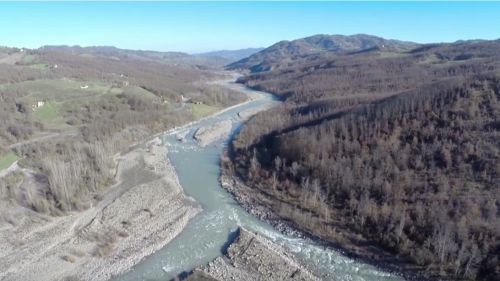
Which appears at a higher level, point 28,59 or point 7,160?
point 28,59

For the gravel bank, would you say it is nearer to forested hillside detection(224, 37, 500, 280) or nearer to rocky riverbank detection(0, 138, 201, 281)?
forested hillside detection(224, 37, 500, 280)

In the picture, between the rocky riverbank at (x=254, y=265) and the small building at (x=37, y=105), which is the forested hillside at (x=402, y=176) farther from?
the small building at (x=37, y=105)

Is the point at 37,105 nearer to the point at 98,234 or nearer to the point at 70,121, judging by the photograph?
the point at 70,121

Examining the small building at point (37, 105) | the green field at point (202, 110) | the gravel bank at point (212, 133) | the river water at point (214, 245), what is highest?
the small building at point (37, 105)

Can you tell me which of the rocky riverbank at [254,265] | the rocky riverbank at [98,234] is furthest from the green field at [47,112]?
the rocky riverbank at [254,265]

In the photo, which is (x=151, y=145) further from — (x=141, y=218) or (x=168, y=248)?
(x=168, y=248)

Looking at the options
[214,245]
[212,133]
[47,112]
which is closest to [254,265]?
[214,245]

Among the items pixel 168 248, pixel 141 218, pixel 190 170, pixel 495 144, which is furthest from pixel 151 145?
pixel 495 144
